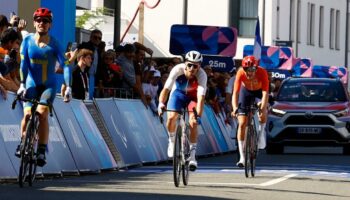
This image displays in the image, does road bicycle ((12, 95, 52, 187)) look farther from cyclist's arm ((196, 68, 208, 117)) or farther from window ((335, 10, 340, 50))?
window ((335, 10, 340, 50))

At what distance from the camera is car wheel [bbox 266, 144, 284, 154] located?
1298 inches

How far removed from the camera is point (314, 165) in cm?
2650

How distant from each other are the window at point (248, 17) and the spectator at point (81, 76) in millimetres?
48267

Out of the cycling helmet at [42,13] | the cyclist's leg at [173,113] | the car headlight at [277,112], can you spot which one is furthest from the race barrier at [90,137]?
the car headlight at [277,112]

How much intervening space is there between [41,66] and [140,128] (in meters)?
7.24

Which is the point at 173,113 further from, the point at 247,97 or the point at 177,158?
the point at 247,97

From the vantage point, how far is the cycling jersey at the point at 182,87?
765 inches

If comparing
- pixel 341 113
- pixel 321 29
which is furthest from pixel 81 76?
pixel 321 29

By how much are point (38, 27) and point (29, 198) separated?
310cm

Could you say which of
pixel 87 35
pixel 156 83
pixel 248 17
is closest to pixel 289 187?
A: pixel 156 83

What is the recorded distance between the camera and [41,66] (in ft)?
59.5

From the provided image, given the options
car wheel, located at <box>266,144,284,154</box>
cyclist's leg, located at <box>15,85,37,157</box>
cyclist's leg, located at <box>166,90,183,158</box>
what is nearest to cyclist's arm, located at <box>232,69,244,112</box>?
cyclist's leg, located at <box>166,90,183,158</box>

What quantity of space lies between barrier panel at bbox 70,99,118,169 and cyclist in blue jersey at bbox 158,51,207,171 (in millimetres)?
2599

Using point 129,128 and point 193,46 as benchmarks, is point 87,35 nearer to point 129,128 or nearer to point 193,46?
point 193,46
